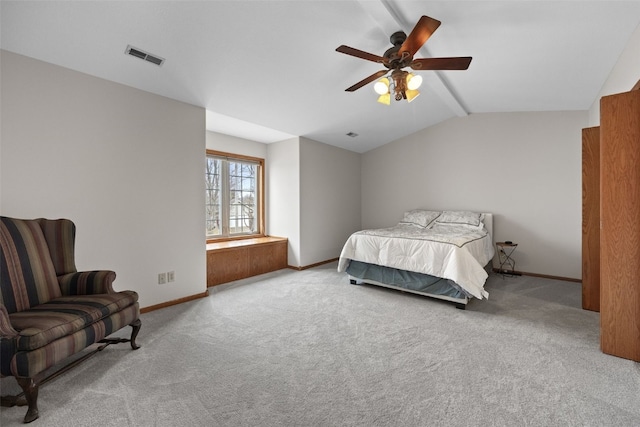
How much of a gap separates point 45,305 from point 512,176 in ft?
19.0

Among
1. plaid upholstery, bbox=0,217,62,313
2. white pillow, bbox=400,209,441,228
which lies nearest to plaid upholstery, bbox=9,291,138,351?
plaid upholstery, bbox=0,217,62,313

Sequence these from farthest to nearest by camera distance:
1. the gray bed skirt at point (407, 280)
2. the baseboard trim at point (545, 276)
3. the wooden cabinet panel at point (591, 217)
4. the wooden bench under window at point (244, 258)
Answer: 1. the baseboard trim at point (545, 276)
2. the wooden bench under window at point (244, 258)
3. the gray bed skirt at point (407, 280)
4. the wooden cabinet panel at point (591, 217)

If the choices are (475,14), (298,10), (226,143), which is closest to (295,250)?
(226,143)

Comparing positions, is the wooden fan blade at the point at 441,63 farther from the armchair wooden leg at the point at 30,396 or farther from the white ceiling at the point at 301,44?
the armchair wooden leg at the point at 30,396

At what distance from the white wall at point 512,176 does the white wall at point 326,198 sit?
2.90 ft

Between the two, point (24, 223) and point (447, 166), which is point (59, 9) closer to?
point (24, 223)

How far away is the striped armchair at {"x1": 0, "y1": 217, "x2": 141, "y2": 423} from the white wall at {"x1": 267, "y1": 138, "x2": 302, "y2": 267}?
9.48 feet

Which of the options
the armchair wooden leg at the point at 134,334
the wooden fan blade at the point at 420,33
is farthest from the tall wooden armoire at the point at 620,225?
the armchair wooden leg at the point at 134,334

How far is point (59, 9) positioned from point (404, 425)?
134 inches

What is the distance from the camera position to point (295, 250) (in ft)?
16.1

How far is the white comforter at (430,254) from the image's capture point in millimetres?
2988

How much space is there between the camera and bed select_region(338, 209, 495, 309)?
3.02 meters

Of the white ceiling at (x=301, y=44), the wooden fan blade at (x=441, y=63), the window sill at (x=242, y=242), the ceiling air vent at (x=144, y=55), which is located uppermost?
the white ceiling at (x=301, y=44)

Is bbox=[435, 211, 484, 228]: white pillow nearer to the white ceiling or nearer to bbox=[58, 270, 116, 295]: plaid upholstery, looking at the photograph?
the white ceiling
